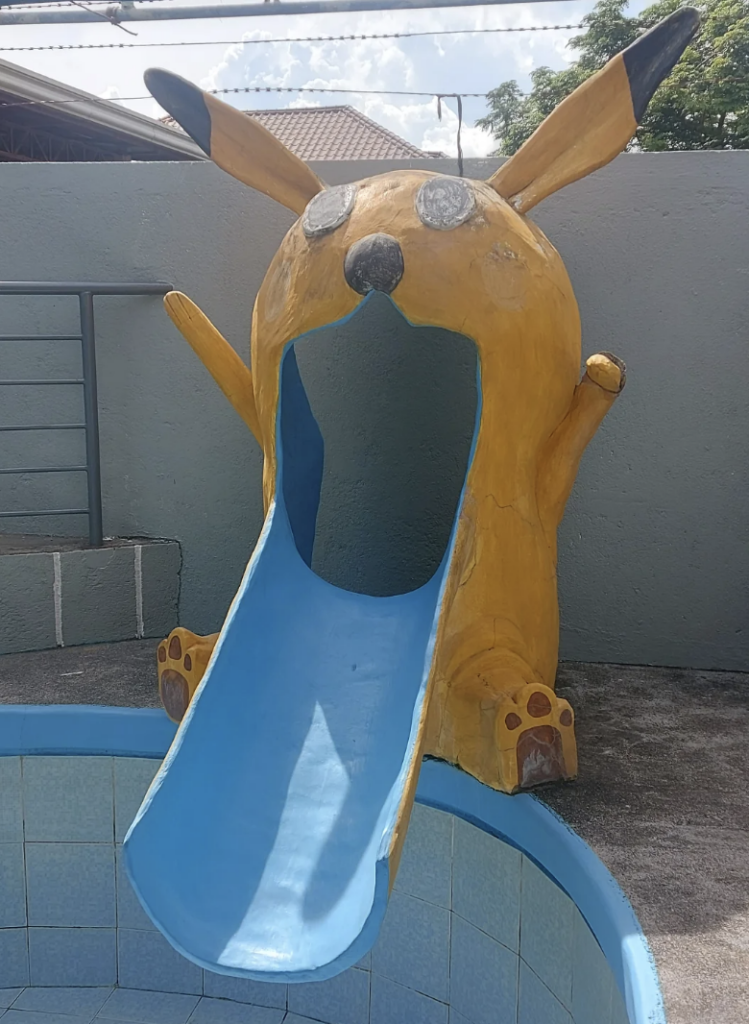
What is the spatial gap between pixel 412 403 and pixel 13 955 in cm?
218

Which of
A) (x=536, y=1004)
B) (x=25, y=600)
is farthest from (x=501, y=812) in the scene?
(x=25, y=600)

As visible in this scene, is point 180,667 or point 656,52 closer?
point 656,52

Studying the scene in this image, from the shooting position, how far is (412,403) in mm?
3471

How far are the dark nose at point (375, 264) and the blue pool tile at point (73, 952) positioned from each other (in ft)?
6.11

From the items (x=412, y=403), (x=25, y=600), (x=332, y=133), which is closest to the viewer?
(x=25, y=600)

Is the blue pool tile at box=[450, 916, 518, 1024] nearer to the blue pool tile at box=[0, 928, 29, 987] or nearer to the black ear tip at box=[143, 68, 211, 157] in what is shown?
the blue pool tile at box=[0, 928, 29, 987]

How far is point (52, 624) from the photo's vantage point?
11.2ft

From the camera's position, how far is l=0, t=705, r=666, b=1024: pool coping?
1.60 m

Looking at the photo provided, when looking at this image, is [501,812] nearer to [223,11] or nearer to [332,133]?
[223,11]

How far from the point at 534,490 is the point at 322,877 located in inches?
44.1

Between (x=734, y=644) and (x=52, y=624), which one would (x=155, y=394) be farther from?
A: (x=734, y=644)

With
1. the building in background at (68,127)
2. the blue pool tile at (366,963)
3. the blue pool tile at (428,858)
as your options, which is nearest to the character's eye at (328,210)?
the blue pool tile at (428,858)

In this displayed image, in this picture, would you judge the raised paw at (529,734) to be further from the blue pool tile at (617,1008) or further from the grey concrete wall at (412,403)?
the grey concrete wall at (412,403)

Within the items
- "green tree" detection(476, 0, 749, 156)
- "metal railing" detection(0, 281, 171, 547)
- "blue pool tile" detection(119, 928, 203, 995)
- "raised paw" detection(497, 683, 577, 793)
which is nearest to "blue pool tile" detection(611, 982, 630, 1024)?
"raised paw" detection(497, 683, 577, 793)
